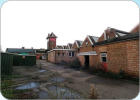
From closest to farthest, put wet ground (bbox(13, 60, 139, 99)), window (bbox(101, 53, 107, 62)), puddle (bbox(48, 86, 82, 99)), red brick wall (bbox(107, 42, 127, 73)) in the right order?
puddle (bbox(48, 86, 82, 99)), wet ground (bbox(13, 60, 139, 99)), red brick wall (bbox(107, 42, 127, 73)), window (bbox(101, 53, 107, 62))

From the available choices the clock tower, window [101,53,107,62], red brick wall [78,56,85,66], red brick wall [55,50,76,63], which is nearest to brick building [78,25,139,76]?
window [101,53,107,62]

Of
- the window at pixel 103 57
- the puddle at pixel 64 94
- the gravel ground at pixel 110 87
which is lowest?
the gravel ground at pixel 110 87

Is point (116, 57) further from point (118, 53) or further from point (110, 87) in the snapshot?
point (110, 87)

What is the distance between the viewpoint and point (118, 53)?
7410 mm

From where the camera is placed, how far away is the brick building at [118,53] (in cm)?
616

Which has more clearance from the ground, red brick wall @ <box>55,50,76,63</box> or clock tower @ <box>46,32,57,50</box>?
clock tower @ <box>46,32,57,50</box>

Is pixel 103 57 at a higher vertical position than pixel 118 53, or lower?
lower

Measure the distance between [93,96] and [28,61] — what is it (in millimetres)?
13447

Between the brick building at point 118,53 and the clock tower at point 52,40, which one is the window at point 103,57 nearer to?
the brick building at point 118,53

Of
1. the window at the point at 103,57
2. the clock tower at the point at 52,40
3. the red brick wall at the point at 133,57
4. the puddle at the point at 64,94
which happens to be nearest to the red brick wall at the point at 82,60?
the window at the point at 103,57

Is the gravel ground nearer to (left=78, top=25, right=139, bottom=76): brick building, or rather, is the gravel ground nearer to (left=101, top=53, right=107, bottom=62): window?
(left=78, top=25, right=139, bottom=76): brick building

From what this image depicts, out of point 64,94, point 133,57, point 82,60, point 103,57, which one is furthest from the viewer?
point 82,60

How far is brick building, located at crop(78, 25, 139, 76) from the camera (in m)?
6.16

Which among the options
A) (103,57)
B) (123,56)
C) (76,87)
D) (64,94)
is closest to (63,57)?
(103,57)
